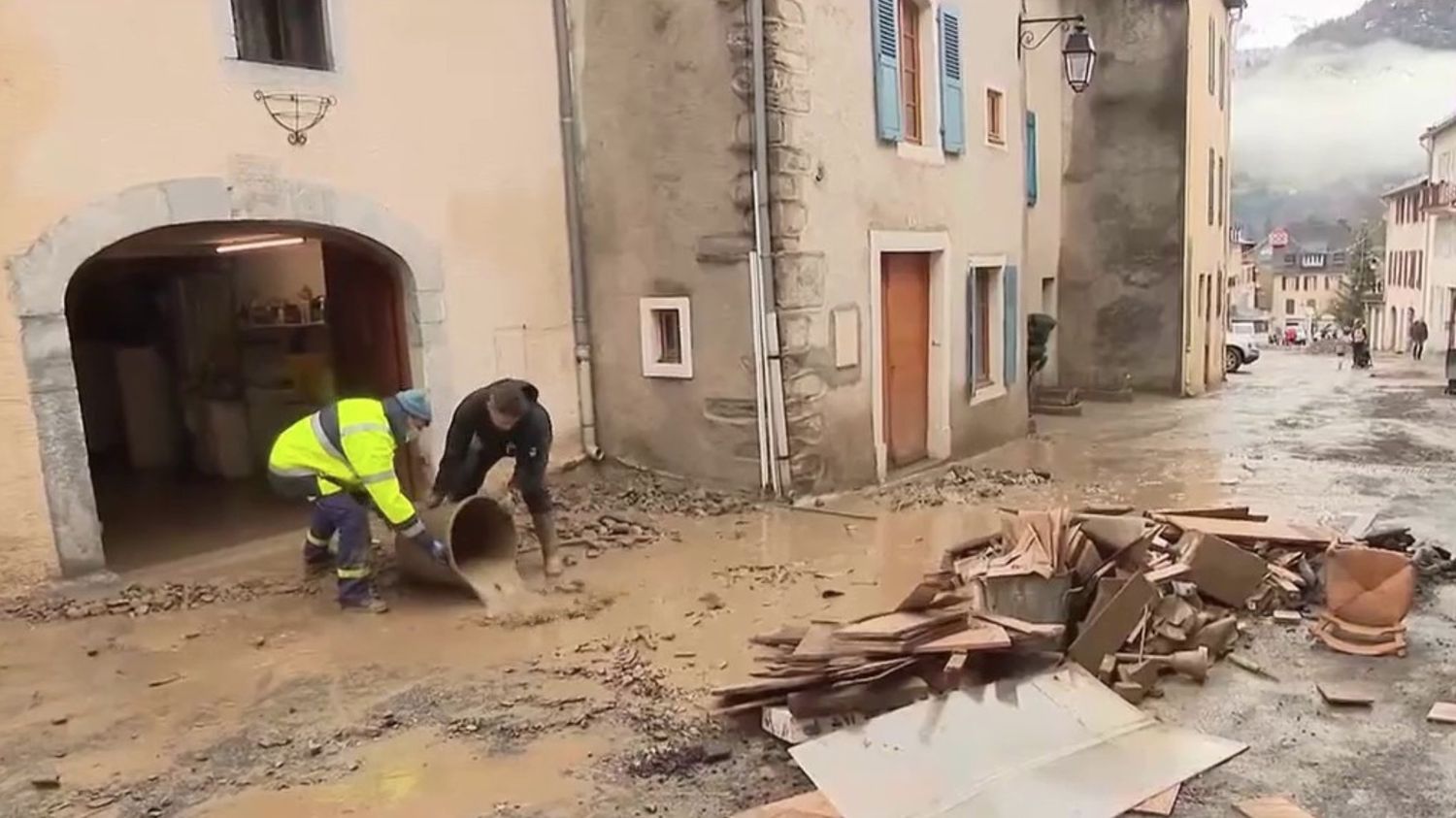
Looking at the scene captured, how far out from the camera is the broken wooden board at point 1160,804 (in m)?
3.62

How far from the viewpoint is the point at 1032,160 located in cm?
1590

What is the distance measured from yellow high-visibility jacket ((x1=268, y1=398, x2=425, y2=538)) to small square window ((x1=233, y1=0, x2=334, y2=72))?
2688 mm

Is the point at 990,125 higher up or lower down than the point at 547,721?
higher up

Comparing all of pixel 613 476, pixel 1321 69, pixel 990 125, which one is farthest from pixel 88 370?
pixel 1321 69

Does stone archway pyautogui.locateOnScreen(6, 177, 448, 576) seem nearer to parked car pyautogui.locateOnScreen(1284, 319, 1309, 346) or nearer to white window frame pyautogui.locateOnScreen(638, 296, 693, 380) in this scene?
white window frame pyautogui.locateOnScreen(638, 296, 693, 380)

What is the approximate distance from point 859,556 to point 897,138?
164 inches

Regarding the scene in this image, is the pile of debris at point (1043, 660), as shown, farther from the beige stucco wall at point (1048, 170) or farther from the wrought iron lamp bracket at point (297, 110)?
the beige stucco wall at point (1048, 170)

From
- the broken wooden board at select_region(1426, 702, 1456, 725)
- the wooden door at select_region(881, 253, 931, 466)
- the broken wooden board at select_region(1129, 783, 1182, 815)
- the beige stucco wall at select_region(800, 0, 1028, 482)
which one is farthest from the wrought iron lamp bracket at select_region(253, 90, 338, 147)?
the broken wooden board at select_region(1426, 702, 1456, 725)

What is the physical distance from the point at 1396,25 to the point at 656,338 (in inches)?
6343

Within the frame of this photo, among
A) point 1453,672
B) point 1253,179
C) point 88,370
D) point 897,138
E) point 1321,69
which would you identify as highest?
point 1321,69

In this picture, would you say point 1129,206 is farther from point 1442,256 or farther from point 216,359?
point 1442,256

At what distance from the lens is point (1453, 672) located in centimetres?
472

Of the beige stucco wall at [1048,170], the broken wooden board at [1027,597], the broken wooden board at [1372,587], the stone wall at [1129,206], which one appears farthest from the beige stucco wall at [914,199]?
the stone wall at [1129,206]

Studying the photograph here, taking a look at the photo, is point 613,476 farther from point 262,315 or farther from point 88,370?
point 88,370
